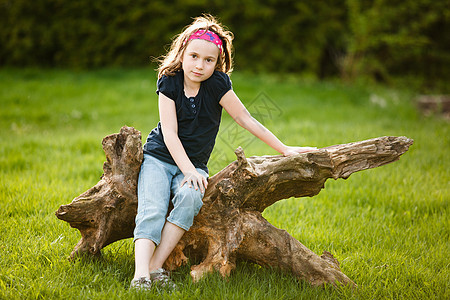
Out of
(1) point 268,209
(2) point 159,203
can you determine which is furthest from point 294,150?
(1) point 268,209

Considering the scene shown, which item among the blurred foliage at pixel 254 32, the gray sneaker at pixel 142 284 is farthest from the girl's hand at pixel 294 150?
the blurred foliage at pixel 254 32

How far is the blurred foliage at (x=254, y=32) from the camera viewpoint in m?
10.4

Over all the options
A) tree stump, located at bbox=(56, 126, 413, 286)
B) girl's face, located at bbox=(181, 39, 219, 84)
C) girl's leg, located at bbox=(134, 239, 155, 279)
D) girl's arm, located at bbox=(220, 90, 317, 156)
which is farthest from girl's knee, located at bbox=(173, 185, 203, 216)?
girl's face, located at bbox=(181, 39, 219, 84)

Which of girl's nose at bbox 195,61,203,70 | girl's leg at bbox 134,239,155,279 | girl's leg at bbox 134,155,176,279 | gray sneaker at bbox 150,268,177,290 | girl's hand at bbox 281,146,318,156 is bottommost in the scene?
gray sneaker at bbox 150,268,177,290

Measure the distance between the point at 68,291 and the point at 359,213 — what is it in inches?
102

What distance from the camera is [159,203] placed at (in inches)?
102

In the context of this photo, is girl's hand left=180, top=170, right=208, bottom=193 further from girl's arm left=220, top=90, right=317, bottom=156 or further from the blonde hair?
the blonde hair

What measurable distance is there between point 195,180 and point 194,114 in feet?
1.57

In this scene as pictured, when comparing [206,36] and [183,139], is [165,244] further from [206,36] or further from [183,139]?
[206,36]

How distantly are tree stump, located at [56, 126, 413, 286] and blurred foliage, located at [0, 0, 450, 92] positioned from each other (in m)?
8.35

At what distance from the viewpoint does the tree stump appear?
2.59 metres

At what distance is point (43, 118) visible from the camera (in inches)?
286

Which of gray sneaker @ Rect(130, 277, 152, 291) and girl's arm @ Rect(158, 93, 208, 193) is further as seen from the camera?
girl's arm @ Rect(158, 93, 208, 193)

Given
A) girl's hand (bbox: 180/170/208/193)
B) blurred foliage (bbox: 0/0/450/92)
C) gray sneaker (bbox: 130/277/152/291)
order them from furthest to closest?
1. blurred foliage (bbox: 0/0/450/92)
2. girl's hand (bbox: 180/170/208/193)
3. gray sneaker (bbox: 130/277/152/291)
